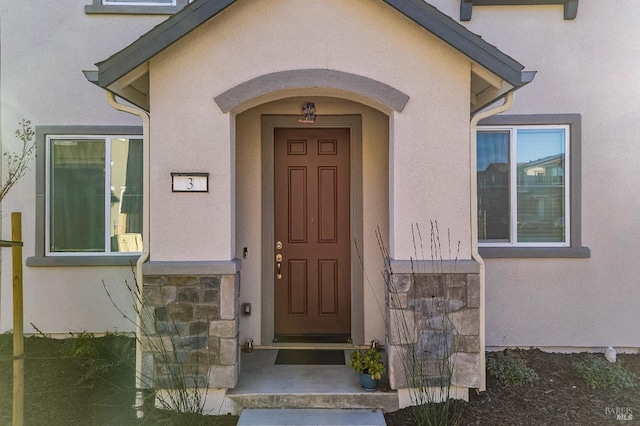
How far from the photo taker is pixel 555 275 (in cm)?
561

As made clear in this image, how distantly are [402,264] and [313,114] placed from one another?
236cm

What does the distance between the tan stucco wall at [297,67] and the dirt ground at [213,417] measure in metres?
1.55

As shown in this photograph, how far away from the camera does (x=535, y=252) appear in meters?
5.60

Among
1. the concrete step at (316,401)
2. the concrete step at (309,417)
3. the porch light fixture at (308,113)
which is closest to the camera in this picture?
the concrete step at (309,417)

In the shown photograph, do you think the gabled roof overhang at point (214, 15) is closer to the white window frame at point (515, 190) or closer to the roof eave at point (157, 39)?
the roof eave at point (157, 39)

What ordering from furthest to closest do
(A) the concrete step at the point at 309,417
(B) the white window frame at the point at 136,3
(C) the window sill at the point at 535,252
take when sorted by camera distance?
(B) the white window frame at the point at 136,3 → (C) the window sill at the point at 535,252 → (A) the concrete step at the point at 309,417

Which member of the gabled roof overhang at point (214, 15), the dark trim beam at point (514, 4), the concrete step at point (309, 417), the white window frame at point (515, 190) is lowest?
the concrete step at point (309, 417)

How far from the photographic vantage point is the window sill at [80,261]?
5719 millimetres

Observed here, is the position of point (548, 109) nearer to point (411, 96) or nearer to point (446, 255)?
point (411, 96)

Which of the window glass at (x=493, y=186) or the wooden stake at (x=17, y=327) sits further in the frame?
the window glass at (x=493, y=186)

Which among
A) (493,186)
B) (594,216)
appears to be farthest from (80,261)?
(594,216)

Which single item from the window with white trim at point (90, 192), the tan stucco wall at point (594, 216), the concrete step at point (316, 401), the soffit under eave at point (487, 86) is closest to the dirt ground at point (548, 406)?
the concrete step at point (316, 401)

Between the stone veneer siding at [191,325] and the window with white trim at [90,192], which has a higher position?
the window with white trim at [90,192]

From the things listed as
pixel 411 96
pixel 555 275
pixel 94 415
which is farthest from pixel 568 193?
pixel 94 415
